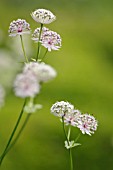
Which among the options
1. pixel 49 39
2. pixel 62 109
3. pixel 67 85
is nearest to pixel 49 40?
pixel 49 39

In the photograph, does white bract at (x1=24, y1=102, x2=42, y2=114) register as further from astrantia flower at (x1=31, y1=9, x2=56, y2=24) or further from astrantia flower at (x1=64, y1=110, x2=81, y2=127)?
astrantia flower at (x1=31, y1=9, x2=56, y2=24)

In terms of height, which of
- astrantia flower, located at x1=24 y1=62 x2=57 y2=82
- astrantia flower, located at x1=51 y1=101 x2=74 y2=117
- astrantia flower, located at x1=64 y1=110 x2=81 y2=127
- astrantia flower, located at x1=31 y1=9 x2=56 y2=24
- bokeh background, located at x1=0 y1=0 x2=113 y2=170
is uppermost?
astrantia flower, located at x1=31 y1=9 x2=56 y2=24

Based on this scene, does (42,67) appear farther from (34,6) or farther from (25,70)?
(34,6)

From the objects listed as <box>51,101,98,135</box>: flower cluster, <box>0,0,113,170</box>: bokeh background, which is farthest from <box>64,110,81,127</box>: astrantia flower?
<box>0,0,113,170</box>: bokeh background

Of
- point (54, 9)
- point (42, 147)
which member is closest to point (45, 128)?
point (42, 147)

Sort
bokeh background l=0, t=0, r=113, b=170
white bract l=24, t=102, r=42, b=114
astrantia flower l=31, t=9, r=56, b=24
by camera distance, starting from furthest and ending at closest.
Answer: bokeh background l=0, t=0, r=113, b=170, astrantia flower l=31, t=9, r=56, b=24, white bract l=24, t=102, r=42, b=114

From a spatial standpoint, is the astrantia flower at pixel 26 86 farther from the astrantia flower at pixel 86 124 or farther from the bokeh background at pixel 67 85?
the bokeh background at pixel 67 85
